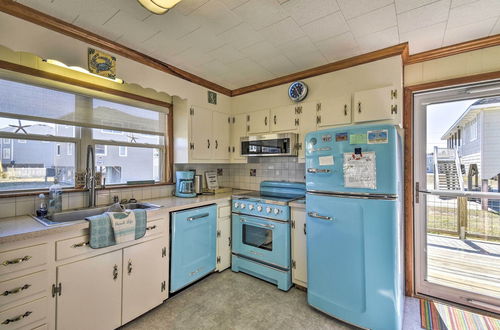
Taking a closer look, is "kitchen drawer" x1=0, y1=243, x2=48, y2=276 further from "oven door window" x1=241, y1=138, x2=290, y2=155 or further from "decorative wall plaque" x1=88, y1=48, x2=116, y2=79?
"oven door window" x1=241, y1=138, x2=290, y2=155

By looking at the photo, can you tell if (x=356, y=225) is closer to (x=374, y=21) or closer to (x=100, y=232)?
(x=374, y=21)

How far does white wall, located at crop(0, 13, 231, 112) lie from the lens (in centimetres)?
151

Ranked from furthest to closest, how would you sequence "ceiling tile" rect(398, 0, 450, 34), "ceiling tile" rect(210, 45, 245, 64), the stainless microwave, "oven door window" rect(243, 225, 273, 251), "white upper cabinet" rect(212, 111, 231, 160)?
"white upper cabinet" rect(212, 111, 231, 160) < the stainless microwave < "oven door window" rect(243, 225, 273, 251) < "ceiling tile" rect(210, 45, 245, 64) < "ceiling tile" rect(398, 0, 450, 34)

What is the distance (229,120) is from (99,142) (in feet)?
5.54

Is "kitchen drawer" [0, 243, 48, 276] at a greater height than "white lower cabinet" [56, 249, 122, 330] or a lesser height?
greater

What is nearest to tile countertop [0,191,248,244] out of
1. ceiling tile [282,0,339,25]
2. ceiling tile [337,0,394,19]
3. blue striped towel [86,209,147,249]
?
blue striped towel [86,209,147,249]

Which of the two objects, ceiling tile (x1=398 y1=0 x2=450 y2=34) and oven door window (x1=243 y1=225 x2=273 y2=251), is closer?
ceiling tile (x1=398 y1=0 x2=450 y2=34)

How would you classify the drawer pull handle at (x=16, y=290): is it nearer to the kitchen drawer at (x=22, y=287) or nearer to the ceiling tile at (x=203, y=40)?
the kitchen drawer at (x=22, y=287)

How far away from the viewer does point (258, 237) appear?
8.59 ft

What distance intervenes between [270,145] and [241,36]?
49.4 inches

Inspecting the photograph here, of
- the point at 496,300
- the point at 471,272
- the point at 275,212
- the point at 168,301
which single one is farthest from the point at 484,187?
the point at 168,301

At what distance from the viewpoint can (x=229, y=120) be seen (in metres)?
3.33

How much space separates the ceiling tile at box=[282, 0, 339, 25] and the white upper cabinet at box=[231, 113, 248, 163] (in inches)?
62.7

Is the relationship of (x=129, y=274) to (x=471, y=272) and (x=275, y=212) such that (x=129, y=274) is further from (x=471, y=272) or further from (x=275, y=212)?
(x=471, y=272)
